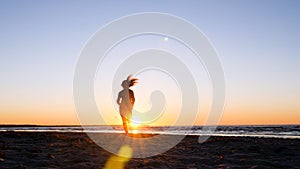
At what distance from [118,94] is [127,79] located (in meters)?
1.04

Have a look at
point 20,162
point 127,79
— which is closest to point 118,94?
point 127,79

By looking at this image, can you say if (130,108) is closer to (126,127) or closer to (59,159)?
(126,127)

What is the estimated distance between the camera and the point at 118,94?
18531 millimetres

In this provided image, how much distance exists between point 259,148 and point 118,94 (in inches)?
364

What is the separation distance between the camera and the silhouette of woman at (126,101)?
18031mm

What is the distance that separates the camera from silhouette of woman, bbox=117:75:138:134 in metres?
18.0

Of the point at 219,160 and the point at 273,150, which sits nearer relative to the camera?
the point at 219,160

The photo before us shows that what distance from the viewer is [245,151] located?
35.2 ft

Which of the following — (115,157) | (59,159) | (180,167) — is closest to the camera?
(180,167)

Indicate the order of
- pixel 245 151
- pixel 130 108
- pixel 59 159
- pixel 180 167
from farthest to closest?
pixel 130 108 → pixel 245 151 → pixel 59 159 → pixel 180 167

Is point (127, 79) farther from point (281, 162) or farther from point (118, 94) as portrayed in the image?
point (281, 162)

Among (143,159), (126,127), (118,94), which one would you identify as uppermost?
(118,94)

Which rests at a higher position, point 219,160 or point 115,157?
point 115,157

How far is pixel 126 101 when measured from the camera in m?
18.1
